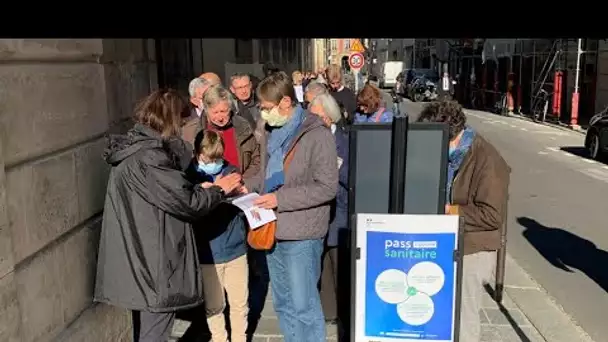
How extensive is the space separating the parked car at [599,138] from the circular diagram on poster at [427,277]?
11.2m

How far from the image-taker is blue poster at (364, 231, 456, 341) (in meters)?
3.64

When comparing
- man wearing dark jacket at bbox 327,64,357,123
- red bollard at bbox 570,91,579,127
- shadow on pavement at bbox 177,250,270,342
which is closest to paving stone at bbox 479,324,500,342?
shadow on pavement at bbox 177,250,270,342

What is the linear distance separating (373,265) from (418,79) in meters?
33.9

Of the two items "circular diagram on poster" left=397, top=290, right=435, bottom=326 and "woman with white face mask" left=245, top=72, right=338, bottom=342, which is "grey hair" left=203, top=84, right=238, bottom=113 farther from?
"circular diagram on poster" left=397, top=290, right=435, bottom=326

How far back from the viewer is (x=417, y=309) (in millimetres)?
3705

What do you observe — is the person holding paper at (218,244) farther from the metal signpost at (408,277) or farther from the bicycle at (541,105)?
the bicycle at (541,105)

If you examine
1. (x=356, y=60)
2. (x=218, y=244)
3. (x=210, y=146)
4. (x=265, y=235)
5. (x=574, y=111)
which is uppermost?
(x=356, y=60)

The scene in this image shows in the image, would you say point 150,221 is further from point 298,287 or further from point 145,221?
point 298,287

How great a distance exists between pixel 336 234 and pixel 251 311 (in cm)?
119

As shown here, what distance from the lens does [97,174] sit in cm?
389

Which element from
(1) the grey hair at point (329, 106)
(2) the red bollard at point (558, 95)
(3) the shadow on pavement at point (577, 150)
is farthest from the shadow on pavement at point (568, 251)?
(2) the red bollard at point (558, 95)

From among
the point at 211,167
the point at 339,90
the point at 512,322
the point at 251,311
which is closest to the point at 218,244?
the point at 211,167
